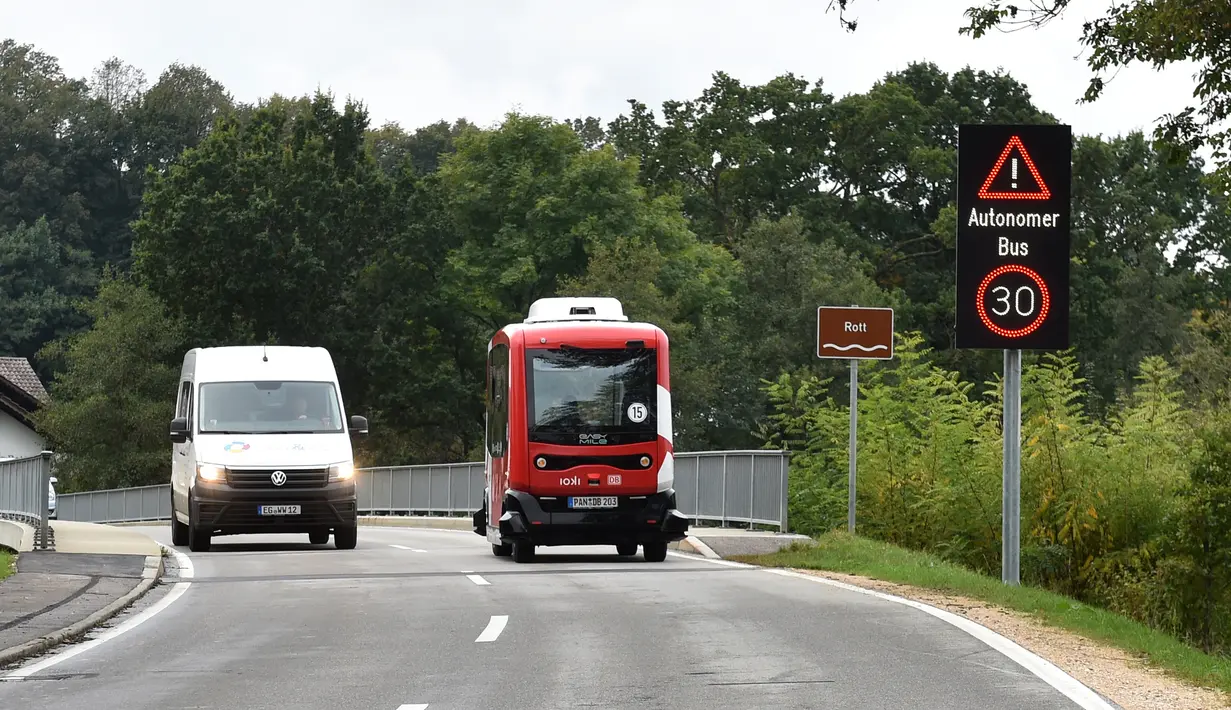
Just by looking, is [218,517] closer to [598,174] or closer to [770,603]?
[770,603]

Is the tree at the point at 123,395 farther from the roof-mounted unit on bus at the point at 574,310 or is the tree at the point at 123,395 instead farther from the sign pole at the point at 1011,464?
the sign pole at the point at 1011,464

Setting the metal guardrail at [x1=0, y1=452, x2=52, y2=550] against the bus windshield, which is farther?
Answer: the metal guardrail at [x1=0, y1=452, x2=52, y2=550]

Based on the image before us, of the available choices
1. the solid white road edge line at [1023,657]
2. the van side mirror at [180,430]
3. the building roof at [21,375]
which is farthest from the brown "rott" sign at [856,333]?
the building roof at [21,375]

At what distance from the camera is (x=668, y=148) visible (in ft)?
224

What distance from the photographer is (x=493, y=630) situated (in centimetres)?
1320

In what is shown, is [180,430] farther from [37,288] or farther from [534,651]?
[37,288]

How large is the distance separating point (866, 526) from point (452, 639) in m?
12.8

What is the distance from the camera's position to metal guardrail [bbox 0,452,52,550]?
2258cm

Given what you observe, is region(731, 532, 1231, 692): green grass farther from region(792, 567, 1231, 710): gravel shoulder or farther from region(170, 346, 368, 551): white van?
region(170, 346, 368, 551): white van

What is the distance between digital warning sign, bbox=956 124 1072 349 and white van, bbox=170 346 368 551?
32.9ft

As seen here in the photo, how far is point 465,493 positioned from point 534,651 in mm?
28275

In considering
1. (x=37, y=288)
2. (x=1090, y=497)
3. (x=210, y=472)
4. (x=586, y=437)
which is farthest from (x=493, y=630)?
(x=37, y=288)

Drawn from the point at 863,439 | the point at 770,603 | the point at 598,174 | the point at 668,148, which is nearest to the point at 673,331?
the point at 598,174

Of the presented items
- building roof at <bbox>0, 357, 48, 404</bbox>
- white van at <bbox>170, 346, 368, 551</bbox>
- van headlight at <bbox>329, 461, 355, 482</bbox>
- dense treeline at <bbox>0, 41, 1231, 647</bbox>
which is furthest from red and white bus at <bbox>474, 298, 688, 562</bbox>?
building roof at <bbox>0, 357, 48, 404</bbox>
